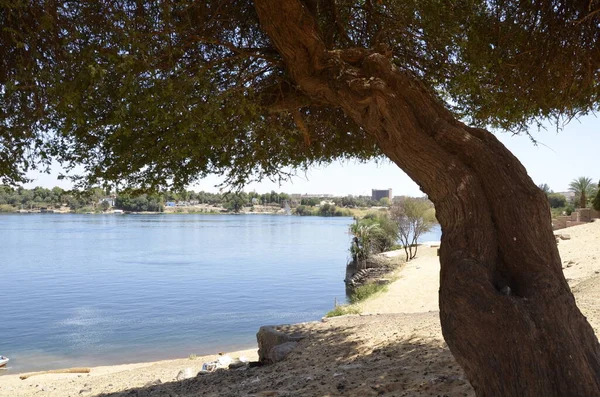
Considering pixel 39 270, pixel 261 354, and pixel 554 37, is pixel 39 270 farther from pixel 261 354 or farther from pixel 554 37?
pixel 554 37

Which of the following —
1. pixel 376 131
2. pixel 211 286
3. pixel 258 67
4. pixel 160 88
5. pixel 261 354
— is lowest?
pixel 211 286

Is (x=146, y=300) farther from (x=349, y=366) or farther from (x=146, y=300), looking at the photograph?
(x=349, y=366)

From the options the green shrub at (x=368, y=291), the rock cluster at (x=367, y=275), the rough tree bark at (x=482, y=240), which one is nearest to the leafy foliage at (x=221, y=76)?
the rough tree bark at (x=482, y=240)

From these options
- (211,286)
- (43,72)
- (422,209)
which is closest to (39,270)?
(211,286)

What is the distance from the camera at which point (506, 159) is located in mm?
3975

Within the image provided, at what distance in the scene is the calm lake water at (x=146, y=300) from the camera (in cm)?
2325

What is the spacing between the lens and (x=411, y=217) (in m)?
42.8

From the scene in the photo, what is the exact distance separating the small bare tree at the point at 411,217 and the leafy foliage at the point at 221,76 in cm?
3544

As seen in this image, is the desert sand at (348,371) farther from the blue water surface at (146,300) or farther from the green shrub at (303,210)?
the green shrub at (303,210)

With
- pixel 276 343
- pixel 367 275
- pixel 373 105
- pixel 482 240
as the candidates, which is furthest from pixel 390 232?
pixel 482 240

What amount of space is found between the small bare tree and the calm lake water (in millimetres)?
6726

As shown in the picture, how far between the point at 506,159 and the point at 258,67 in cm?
382

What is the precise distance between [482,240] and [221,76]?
4.01 m

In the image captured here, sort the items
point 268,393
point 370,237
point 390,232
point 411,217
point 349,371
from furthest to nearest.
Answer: point 390,232
point 411,217
point 370,237
point 349,371
point 268,393
